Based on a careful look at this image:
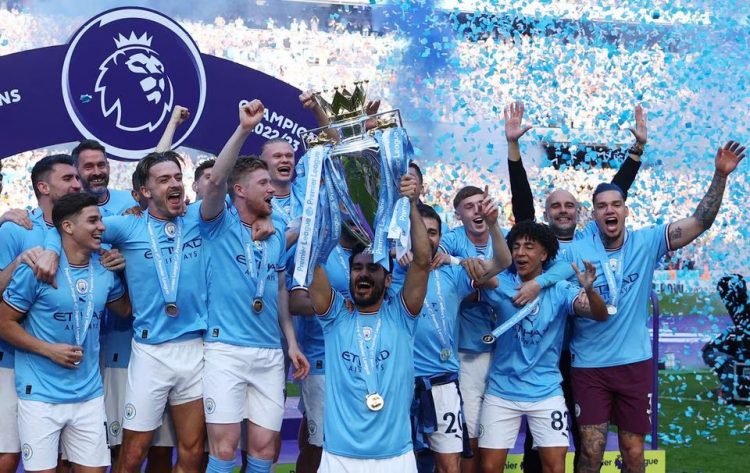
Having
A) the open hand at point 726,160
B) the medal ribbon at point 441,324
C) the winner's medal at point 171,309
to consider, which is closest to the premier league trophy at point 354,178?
Answer: the winner's medal at point 171,309

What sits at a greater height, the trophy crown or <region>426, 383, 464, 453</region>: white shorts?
the trophy crown

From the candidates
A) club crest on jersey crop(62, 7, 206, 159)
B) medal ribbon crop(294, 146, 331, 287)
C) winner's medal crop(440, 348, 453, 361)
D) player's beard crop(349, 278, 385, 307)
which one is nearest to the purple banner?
club crest on jersey crop(62, 7, 206, 159)

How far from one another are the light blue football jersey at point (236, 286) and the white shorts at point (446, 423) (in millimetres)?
871

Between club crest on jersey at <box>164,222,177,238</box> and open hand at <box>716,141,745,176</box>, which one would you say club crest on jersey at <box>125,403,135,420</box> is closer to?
club crest on jersey at <box>164,222,177,238</box>

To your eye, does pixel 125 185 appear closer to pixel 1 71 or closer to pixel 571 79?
pixel 1 71

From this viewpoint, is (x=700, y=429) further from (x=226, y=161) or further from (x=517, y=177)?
(x=226, y=161)

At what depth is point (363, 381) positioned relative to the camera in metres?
4.23

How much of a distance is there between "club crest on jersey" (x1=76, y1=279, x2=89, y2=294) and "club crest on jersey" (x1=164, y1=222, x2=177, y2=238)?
46cm

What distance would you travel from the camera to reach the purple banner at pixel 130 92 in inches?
261

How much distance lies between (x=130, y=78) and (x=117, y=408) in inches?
104

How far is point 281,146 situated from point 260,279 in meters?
0.97

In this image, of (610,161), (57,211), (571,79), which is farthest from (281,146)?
(610,161)

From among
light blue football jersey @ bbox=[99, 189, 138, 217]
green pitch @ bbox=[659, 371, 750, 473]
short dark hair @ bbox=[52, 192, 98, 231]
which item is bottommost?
green pitch @ bbox=[659, 371, 750, 473]

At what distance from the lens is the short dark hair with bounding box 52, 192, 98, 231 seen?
457 centimetres
